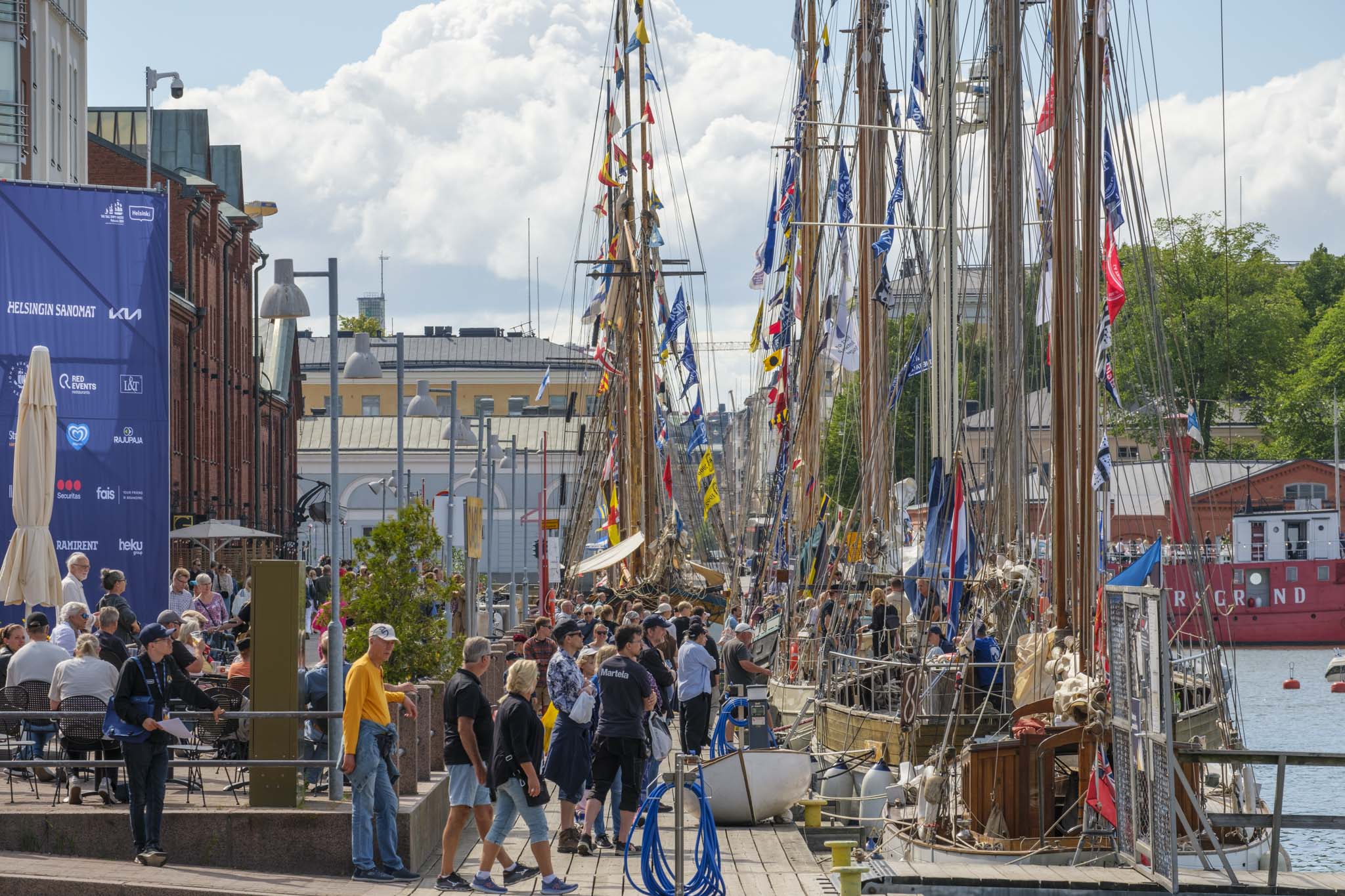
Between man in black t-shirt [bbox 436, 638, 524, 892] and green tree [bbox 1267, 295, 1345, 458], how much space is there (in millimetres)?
73867

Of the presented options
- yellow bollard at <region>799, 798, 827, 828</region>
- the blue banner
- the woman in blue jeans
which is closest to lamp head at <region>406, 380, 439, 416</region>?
the blue banner

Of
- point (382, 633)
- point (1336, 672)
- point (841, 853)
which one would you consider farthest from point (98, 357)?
point (1336, 672)

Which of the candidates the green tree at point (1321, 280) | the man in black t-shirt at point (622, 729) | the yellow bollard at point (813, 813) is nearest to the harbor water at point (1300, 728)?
the yellow bollard at point (813, 813)

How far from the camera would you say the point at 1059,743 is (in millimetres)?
13055

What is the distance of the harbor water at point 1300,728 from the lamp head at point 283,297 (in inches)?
378

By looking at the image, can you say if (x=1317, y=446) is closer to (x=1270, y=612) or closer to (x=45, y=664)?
(x=1270, y=612)

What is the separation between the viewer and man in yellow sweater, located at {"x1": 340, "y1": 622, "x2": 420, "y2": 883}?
1182 centimetres

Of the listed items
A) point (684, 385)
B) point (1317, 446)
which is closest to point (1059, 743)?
point (684, 385)

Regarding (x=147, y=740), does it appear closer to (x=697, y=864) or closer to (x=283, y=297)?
(x=697, y=864)

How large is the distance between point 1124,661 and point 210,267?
42709 mm

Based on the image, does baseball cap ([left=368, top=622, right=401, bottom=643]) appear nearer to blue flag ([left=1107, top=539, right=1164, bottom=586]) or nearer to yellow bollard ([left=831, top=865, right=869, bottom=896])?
yellow bollard ([left=831, top=865, right=869, bottom=896])

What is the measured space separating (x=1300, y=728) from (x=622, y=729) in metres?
31.8

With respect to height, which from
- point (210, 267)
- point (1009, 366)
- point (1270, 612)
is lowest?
point (1270, 612)

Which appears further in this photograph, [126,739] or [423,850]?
[423,850]
